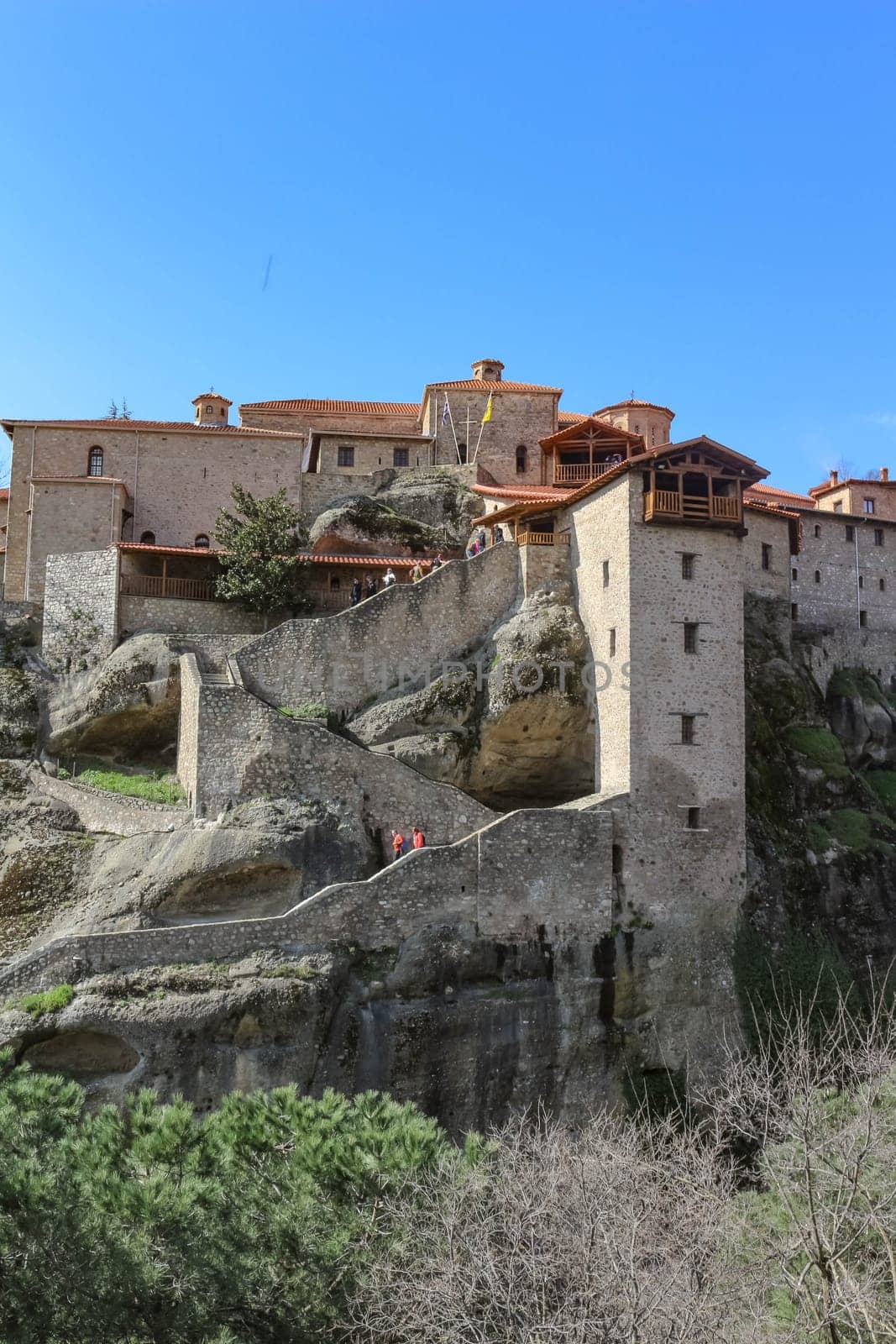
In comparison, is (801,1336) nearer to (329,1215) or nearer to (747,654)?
(329,1215)

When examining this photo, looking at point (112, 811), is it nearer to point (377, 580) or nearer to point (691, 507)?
point (377, 580)

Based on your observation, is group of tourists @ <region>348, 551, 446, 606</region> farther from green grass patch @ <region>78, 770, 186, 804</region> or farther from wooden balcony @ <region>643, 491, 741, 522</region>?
green grass patch @ <region>78, 770, 186, 804</region>

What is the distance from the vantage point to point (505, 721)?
37500 mm

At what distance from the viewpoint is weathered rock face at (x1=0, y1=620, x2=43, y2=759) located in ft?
126

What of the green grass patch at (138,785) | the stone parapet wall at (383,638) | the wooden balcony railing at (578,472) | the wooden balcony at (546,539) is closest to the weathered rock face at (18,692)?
the green grass patch at (138,785)

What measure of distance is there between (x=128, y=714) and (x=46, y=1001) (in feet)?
36.3

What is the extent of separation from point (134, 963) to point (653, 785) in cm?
1362

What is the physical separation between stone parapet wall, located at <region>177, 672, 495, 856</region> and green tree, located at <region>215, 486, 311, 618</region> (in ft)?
20.4

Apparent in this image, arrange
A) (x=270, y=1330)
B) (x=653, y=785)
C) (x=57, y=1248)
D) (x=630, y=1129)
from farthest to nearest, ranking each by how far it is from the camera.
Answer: (x=653, y=785)
(x=630, y=1129)
(x=270, y=1330)
(x=57, y=1248)

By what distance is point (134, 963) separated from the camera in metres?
29.9

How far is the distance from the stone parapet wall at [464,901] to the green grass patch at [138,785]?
5.77 meters

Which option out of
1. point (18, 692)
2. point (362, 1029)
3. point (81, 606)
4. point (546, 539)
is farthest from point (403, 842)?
point (81, 606)

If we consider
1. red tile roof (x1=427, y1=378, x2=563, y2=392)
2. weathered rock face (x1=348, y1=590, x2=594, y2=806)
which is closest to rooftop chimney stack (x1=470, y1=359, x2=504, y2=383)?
red tile roof (x1=427, y1=378, x2=563, y2=392)

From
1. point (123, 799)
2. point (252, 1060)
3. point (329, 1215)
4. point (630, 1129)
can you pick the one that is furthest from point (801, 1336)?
point (123, 799)
